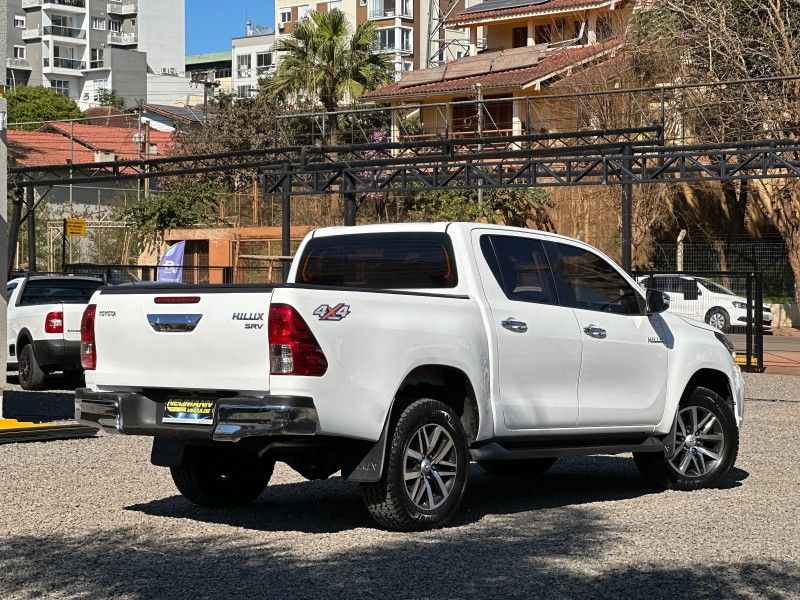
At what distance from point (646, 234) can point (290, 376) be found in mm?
40871

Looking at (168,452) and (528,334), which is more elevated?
(528,334)

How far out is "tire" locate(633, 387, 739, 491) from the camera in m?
11.3

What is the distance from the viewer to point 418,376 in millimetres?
9312

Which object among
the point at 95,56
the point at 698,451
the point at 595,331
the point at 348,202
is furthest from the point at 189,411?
the point at 95,56

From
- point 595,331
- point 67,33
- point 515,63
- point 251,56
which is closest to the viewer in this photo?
point 595,331

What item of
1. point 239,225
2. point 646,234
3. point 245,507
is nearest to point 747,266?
point 646,234

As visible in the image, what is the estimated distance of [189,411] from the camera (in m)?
8.91

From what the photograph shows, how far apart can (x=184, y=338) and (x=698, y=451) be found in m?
4.63

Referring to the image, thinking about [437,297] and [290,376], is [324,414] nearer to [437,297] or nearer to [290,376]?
[290,376]

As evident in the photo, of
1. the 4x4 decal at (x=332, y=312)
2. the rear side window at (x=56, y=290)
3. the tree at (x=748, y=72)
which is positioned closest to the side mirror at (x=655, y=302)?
the 4x4 decal at (x=332, y=312)

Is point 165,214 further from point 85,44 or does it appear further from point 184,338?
point 85,44

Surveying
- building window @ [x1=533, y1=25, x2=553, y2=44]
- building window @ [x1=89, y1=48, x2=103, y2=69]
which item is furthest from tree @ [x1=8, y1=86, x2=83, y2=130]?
building window @ [x1=533, y1=25, x2=553, y2=44]

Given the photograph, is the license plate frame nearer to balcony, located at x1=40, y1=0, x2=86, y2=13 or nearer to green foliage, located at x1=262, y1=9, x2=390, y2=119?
green foliage, located at x1=262, y1=9, x2=390, y2=119

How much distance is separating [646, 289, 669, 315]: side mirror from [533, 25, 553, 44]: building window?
51.2 m
